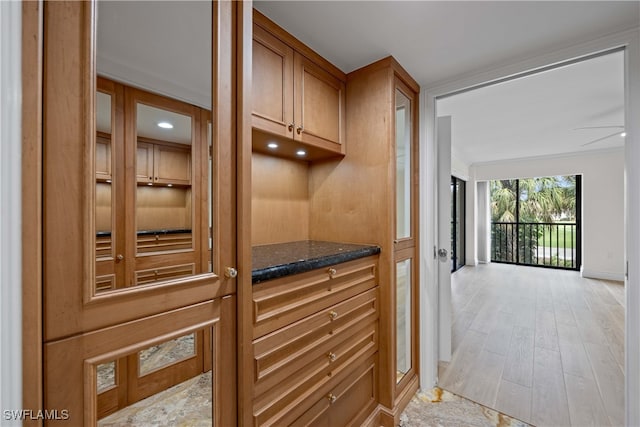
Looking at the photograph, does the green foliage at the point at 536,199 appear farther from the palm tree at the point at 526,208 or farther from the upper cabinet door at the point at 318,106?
the upper cabinet door at the point at 318,106

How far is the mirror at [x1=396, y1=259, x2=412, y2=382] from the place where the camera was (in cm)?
177

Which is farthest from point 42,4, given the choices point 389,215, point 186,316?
point 389,215

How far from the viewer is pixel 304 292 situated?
1188mm

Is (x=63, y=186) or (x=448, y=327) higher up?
(x=63, y=186)

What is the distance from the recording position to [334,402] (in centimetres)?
133

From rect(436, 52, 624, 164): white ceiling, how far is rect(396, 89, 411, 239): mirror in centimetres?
70

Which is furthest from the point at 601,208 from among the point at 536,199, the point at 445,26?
the point at 445,26

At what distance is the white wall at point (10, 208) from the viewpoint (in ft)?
1.60

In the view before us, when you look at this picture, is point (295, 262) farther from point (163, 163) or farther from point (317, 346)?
point (163, 163)

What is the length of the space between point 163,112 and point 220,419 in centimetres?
99

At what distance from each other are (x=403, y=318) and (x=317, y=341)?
2.78 feet

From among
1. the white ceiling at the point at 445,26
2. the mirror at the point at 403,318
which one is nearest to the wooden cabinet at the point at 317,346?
the mirror at the point at 403,318

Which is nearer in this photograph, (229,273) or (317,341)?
(229,273)

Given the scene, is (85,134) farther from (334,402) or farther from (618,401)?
(618,401)
